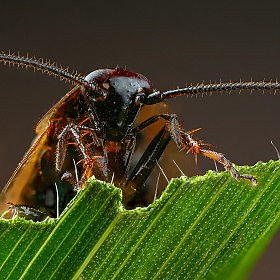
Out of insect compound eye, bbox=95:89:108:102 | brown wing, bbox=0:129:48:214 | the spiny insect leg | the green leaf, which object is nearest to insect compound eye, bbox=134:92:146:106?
insect compound eye, bbox=95:89:108:102

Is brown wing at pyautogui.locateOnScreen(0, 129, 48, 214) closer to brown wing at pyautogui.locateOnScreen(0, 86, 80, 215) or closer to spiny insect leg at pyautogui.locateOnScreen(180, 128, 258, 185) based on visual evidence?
brown wing at pyautogui.locateOnScreen(0, 86, 80, 215)

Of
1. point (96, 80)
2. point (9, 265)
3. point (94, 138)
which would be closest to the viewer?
point (9, 265)

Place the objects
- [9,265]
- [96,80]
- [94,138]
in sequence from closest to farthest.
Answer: [9,265] < [94,138] < [96,80]

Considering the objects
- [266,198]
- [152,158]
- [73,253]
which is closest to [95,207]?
[73,253]

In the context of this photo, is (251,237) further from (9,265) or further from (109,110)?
(109,110)

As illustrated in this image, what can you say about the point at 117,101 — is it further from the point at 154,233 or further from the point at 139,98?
the point at 154,233

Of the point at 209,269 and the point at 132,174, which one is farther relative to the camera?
the point at 132,174

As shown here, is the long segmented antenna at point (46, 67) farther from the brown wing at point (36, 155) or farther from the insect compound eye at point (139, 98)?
the insect compound eye at point (139, 98)
